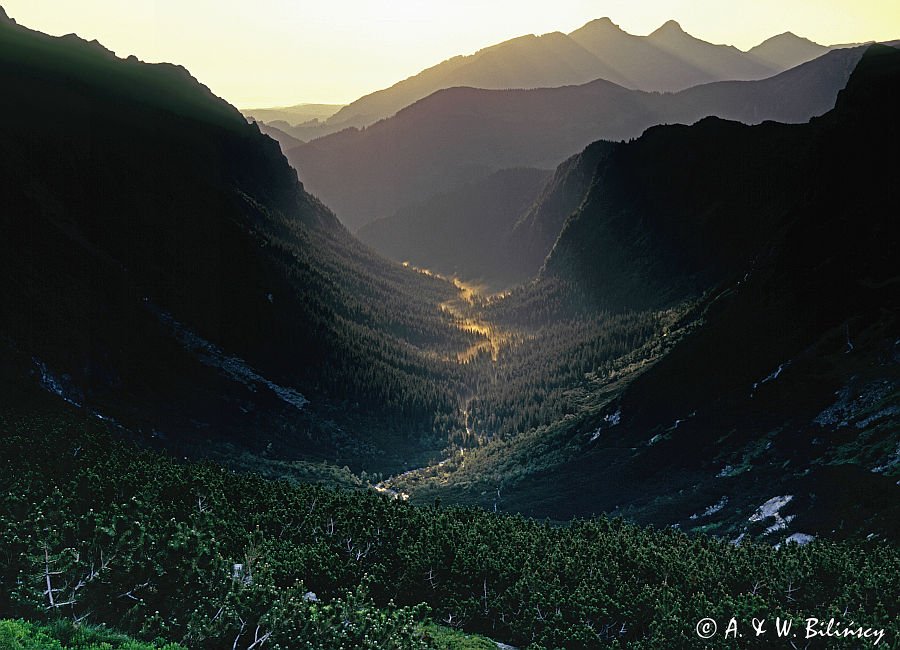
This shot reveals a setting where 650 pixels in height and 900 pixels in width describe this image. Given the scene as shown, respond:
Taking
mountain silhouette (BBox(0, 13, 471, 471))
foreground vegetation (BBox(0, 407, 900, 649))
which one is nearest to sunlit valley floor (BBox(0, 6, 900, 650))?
foreground vegetation (BBox(0, 407, 900, 649))

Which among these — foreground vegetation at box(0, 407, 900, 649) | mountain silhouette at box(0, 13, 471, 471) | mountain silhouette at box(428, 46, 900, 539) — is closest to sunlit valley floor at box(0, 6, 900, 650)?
foreground vegetation at box(0, 407, 900, 649)

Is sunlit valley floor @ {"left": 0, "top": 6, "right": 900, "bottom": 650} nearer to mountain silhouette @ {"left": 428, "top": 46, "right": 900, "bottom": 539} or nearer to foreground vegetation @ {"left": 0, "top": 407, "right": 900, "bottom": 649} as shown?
foreground vegetation @ {"left": 0, "top": 407, "right": 900, "bottom": 649}

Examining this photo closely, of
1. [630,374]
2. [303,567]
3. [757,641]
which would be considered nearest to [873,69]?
[630,374]

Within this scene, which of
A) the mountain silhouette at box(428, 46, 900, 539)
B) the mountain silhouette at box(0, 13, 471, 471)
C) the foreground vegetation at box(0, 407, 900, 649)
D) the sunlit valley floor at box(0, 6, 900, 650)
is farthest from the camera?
the mountain silhouette at box(0, 13, 471, 471)

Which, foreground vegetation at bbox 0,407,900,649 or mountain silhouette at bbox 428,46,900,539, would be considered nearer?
foreground vegetation at bbox 0,407,900,649

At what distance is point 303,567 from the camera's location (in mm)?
51469

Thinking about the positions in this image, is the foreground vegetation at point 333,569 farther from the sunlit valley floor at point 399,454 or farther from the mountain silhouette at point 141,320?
the mountain silhouette at point 141,320

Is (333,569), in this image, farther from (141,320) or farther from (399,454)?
(141,320)

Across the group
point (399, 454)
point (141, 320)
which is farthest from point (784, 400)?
point (141, 320)

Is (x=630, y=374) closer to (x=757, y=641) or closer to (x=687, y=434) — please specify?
(x=687, y=434)

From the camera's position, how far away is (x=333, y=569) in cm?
5356

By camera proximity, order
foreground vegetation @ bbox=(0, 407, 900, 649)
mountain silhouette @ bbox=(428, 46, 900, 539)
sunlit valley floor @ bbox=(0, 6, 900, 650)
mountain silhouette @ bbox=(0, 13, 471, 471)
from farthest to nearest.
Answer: mountain silhouette @ bbox=(0, 13, 471, 471) < mountain silhouette @ bbox=(428, 46, 900, 539) < sunlit valley floor @ bbox=(0, 6, 900, 650) < foreground vegetation @ bbox=(0, 407, 900, 649)

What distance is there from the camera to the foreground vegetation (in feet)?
136

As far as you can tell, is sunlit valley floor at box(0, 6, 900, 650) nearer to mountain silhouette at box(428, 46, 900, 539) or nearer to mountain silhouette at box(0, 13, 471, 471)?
mountain silhouette at box(428, 46, 900, 539)
